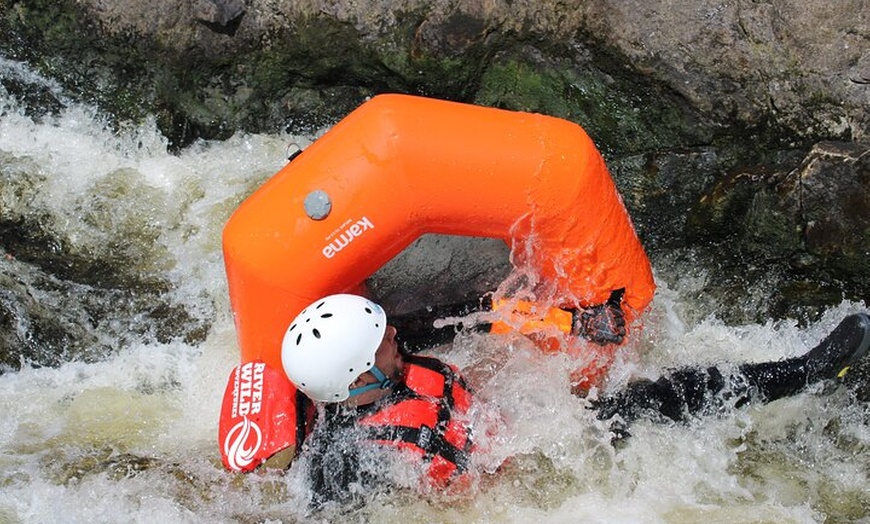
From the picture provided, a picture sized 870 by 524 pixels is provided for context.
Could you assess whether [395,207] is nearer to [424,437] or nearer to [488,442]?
[424,437]

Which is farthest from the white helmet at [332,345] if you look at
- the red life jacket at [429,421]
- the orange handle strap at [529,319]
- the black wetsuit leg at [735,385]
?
the black wetsuit leg at [735,385]

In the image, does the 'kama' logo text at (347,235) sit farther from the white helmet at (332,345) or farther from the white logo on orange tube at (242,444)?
the white logo on orange tube at (242,444)

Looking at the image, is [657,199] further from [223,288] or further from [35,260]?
[35,260]

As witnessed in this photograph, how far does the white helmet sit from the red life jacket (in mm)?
197

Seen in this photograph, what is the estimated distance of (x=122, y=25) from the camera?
5211mm

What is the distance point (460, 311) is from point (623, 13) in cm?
174

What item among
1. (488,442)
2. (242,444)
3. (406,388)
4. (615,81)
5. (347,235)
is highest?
(615,81)

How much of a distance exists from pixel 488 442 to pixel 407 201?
1017 millimetres

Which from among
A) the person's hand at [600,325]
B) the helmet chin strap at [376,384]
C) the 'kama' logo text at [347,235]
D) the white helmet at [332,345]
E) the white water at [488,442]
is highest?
the 'kama' logo text at [347,235]

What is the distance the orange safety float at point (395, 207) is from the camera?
3.83 meters

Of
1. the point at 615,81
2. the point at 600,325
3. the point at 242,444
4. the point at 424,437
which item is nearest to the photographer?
the point at 424,437

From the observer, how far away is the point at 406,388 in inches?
152

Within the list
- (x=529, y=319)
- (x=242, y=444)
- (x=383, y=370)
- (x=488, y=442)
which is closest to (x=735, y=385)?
(x=529, y=319)

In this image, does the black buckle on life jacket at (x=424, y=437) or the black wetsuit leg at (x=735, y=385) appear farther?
the black wetsuit leg at (x=735, y=385)
